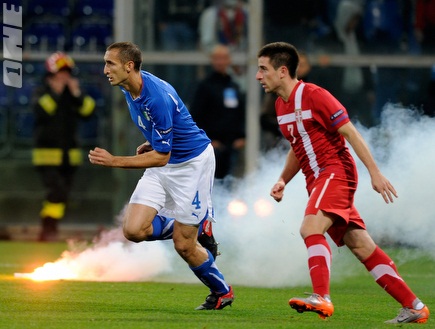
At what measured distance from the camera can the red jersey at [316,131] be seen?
24.6ft

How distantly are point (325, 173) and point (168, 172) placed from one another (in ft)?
4.51

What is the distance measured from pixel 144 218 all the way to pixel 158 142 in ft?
2.17

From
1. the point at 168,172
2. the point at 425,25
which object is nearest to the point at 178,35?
the point at 425,25

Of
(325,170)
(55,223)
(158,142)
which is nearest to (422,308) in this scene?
(325,170)

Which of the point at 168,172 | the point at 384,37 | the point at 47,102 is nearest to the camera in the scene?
the point at 168,172

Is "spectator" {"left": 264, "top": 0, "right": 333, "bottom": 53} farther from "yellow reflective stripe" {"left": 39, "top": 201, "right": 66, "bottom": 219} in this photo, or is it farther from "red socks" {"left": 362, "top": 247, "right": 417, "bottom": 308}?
"red socks" {"left": 362, "top": 247, "right": 417, "bottom": 308}

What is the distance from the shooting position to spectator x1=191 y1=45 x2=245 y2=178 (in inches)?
559

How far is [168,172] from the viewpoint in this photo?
27.7 ft

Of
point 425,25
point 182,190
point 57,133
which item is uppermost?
point 425,25

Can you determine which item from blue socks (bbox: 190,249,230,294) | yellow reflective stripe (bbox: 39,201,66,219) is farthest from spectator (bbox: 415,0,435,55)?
blue socks (bbox: 190,249,230,294)

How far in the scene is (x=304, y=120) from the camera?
24.8 feet

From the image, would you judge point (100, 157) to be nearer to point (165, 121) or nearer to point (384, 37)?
point (165, 121)

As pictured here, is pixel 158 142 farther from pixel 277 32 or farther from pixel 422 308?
pixel 277 32

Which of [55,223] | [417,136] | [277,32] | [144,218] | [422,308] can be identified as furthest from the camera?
[277,32]
